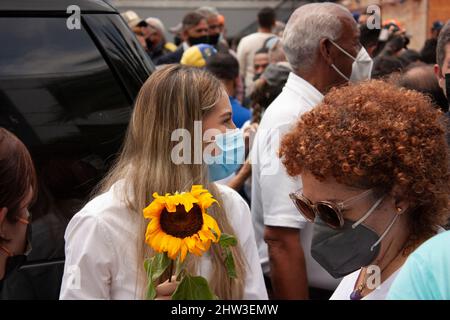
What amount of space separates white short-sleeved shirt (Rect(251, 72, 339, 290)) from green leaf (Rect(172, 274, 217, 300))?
4.43ft

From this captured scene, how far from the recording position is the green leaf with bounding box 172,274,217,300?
1989 millimetres

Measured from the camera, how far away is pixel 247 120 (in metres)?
5.21

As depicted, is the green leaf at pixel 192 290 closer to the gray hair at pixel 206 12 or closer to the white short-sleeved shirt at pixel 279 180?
the white short-sleeved shirt at pixel 279 180

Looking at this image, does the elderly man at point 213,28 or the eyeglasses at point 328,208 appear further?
the elderly man at point 213,28

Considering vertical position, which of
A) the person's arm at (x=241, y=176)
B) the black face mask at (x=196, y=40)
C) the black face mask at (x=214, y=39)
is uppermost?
the person's arm at (x=241, y=176)

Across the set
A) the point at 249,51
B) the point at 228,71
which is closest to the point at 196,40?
the point at 249,51

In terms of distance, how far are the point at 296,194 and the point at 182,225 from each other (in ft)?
1.23

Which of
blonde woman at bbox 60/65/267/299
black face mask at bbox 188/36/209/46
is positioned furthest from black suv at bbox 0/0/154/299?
black face mask at bbox 188/36/209/46

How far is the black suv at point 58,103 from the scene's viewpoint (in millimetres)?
2982

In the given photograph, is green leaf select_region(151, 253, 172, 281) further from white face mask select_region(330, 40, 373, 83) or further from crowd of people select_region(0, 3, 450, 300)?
white face mask select_region(330, 40, 373, 83)

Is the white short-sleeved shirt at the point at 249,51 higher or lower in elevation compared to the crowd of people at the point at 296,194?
lower

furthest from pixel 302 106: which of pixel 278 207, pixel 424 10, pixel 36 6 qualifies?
pixel 424 10

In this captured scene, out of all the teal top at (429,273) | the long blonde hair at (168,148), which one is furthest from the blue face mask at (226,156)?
the teal top at (429,273)

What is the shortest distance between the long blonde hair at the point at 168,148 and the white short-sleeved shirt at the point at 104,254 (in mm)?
39
